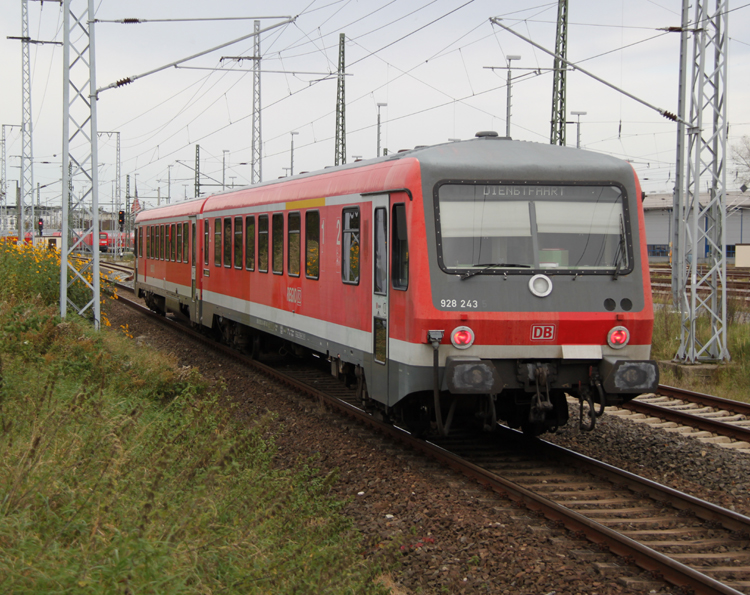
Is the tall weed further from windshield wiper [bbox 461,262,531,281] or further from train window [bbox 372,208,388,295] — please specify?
windshield wiper [bbox 461,262,531,281]

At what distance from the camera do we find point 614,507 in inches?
276

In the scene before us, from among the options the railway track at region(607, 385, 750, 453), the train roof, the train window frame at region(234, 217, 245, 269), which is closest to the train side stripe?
the train roof

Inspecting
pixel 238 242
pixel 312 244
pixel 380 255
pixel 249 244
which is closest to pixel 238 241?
pixel 238 242

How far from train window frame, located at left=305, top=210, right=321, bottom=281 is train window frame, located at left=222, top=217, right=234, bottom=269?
4.48 m

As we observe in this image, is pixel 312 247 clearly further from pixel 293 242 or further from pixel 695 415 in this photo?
pixel 695 415

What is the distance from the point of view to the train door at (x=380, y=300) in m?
8.44

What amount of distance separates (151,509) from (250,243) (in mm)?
9795

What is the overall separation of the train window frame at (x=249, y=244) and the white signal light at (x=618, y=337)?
741 cm

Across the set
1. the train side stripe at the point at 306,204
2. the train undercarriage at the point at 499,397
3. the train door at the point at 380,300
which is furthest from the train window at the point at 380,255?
the train side stripe at the point at 306,204

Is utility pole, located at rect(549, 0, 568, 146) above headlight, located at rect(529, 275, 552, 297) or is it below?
above

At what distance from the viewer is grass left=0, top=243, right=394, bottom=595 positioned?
13.1ft

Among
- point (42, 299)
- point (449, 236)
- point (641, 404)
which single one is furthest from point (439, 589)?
point (42, 299)

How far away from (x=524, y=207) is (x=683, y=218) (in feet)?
25.4

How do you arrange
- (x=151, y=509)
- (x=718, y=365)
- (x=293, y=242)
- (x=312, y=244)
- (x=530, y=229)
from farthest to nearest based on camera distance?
1. (x=718, y=365)
2. (x=293, y=242)
3. (x=312, y=244)
4. (x=530, y=229)
5. (x=151, y=509)
